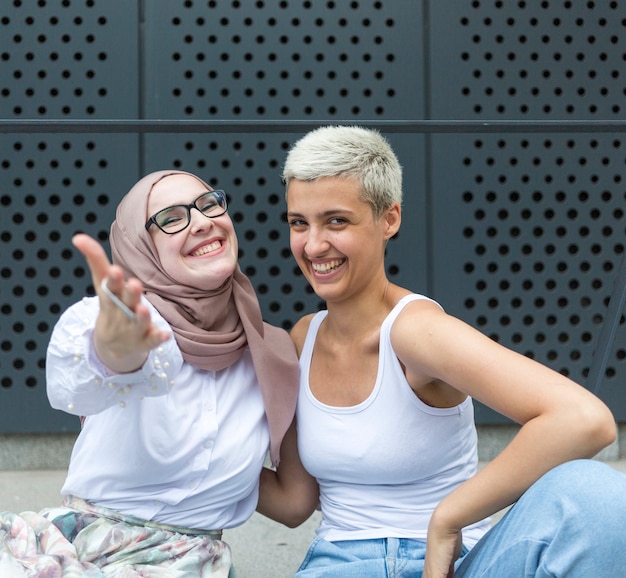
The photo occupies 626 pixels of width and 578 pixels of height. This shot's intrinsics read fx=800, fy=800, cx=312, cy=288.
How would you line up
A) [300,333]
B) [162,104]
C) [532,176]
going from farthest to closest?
[532,176]
[162,104]
[300,333]

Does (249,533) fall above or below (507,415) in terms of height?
below

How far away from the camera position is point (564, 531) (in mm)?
1401

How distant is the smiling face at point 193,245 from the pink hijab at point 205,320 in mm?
22

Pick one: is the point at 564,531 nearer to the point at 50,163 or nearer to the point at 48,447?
the point at 48,447

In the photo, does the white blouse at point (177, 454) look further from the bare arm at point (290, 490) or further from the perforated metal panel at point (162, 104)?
the perforated metal panel at point (162, 104)

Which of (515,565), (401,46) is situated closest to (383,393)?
(515,565)

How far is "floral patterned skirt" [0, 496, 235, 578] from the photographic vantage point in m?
1.60

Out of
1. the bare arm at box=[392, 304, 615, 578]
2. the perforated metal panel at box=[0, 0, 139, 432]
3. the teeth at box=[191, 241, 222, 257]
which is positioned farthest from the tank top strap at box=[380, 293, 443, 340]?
the perforated metal panel at box=[0, 0, 139, 432]

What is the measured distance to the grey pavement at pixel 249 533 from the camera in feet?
8.80

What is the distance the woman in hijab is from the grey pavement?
2.90ft

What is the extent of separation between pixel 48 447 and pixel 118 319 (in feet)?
8.64

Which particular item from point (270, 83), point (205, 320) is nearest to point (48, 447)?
point (270, 83)

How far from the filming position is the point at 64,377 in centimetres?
149

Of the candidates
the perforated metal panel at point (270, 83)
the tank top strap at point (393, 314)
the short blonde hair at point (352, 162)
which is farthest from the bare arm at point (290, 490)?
the perforated metal panel at point (270, 83)
